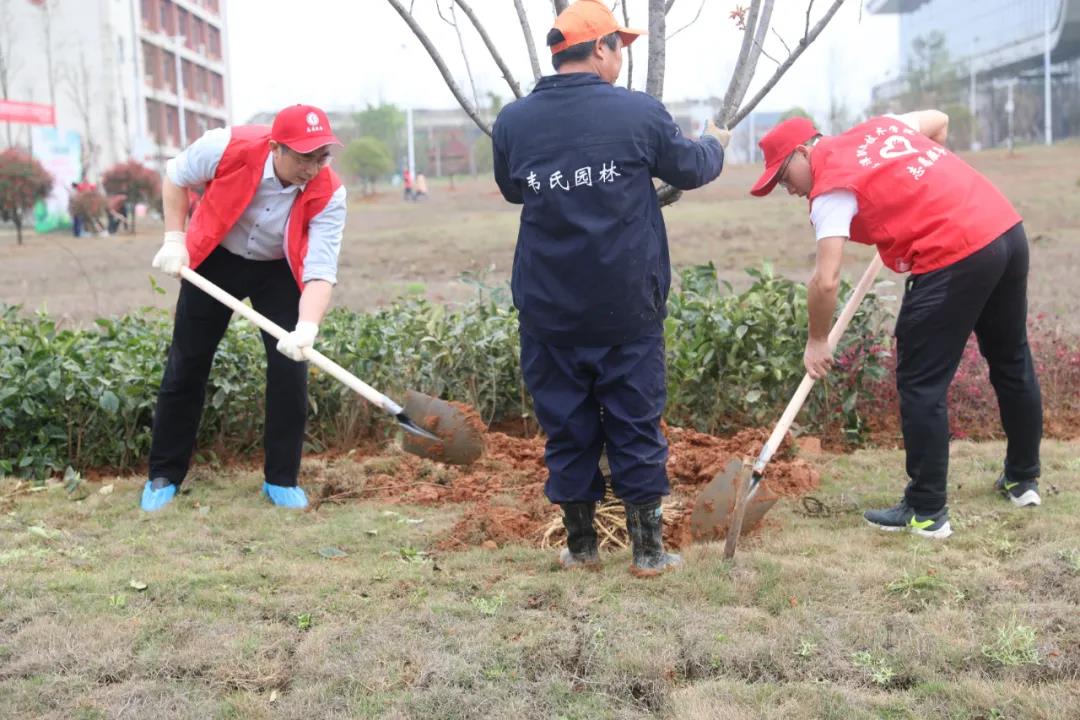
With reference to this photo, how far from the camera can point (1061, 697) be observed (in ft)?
7.73

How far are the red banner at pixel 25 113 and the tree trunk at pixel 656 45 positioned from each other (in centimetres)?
3085

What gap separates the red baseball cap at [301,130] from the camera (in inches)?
146

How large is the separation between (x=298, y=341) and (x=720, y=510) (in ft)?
5.12

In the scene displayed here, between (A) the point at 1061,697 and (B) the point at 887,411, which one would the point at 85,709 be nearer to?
(A) the point at 1061,697

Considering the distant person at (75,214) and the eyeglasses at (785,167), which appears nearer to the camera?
the eyeglasses at (785,167)

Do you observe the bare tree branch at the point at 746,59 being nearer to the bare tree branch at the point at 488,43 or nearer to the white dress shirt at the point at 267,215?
the bare tree branch at the point at 488,43

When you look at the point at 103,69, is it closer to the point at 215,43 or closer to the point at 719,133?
the point at 215,43

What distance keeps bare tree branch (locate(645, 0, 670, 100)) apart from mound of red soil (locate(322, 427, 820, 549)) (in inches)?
54.8

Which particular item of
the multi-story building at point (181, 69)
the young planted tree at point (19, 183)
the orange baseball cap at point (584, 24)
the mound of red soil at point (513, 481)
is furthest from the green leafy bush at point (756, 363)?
the multi-story building at point (181, 69)

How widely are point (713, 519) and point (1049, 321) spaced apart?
436 centimetres

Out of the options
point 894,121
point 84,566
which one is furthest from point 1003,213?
point 84,566

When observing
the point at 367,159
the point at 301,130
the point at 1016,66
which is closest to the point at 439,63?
the point at 301,130

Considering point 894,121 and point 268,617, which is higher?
point 894,121

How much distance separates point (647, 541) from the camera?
3232mm
